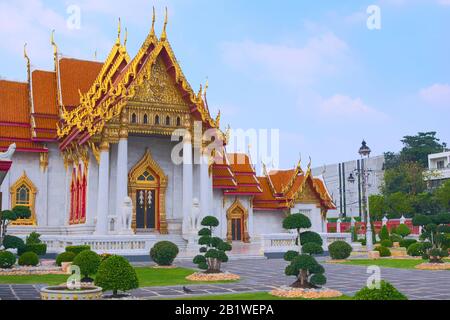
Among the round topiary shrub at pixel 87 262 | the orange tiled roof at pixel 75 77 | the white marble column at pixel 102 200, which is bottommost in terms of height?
the round topiary shrub at pixel 87 262

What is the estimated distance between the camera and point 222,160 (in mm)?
32812

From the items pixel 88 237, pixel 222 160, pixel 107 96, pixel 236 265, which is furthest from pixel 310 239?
pixel 222 160

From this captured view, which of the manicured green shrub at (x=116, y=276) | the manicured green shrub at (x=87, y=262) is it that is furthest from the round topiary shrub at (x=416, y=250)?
the manicured green shrub at (x=116, y=276)

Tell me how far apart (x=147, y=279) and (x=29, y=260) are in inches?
202

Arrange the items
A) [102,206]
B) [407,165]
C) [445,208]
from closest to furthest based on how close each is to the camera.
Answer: [102,206] → [445,208] → [407,165]

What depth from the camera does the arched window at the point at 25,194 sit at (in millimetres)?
28734

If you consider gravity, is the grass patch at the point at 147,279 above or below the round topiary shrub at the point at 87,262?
below

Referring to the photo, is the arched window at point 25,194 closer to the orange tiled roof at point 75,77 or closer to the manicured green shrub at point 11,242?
the orange tiled roof at point 75,77

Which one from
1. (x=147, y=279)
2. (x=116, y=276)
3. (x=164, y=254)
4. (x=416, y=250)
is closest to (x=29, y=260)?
(x=164, y=254)

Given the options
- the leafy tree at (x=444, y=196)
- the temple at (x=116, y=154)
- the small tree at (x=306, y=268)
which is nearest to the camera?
the small tree at (x=306, y=268)

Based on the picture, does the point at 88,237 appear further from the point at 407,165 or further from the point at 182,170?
the point at 407,165

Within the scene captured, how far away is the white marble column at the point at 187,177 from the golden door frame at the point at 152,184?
180 cm

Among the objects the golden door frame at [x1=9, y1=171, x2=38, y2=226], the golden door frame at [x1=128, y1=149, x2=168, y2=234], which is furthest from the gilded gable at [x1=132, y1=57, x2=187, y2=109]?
the golden door frame at [x1=9, y1=171, x2=38, y2=226]

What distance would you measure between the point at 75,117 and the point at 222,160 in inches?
368
